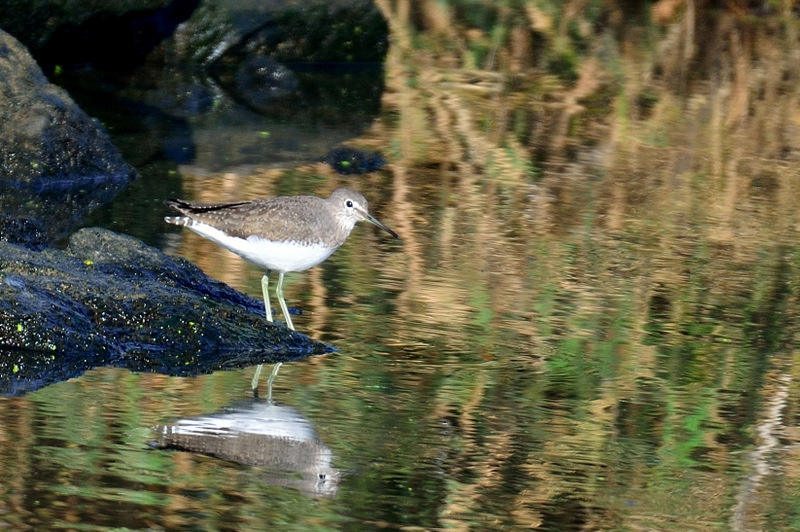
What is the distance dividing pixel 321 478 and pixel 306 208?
2.25 m

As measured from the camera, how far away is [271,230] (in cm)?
663

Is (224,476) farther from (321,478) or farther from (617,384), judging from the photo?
(617,384)

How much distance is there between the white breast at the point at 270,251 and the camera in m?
6.61

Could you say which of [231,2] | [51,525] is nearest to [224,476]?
[51,525]

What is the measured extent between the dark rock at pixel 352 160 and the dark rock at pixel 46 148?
1639 mm

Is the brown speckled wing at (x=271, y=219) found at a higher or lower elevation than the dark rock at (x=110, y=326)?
higher

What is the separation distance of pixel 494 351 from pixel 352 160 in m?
4.50

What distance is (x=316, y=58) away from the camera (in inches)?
603

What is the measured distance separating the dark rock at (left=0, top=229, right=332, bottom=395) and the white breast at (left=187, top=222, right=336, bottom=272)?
297mm

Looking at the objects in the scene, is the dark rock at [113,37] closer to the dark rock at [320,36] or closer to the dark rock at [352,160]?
the dark rock at [320,36]

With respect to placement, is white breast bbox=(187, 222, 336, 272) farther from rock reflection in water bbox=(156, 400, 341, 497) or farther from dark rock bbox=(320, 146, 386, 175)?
dark rock bbox=(320, 146, 386, 175)

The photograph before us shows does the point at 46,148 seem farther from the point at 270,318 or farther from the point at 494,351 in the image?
the point at 494,351

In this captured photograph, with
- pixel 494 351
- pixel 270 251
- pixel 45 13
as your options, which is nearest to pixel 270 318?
pixel 270 251

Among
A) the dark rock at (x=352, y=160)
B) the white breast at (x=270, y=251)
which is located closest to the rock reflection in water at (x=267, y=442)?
the white breast at (x=270, y=251)
